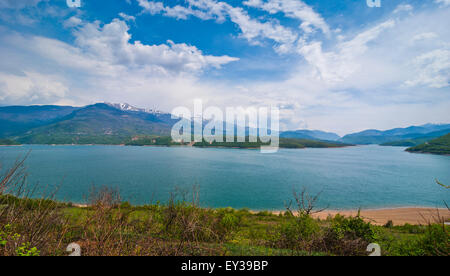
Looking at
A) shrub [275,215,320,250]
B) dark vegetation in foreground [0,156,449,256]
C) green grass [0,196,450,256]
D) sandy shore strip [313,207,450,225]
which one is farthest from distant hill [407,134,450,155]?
dark vegetation in foreground [0,156,449,256]

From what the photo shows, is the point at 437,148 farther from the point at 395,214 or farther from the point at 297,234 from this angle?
the point at 297,234

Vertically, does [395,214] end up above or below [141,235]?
below

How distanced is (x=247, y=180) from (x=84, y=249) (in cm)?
4406

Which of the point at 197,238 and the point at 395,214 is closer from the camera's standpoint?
the point at 197,238

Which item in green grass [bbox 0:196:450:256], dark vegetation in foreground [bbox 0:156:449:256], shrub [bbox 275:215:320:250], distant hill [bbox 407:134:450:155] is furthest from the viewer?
distant hill [bbox 407:134:450:155]

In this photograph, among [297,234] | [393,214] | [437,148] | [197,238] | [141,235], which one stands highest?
[141,235]

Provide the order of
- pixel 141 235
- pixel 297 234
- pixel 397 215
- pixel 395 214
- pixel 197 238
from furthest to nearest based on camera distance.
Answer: pixel 395 214 → pixel 397 215 → pixel 297 234 → pixel 197 238 → pixel 141 235

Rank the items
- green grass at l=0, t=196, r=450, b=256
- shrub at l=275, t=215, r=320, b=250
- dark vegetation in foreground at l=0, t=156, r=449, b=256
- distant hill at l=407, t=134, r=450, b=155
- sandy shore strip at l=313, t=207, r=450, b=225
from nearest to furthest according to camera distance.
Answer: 1. dark vegetation in foreground at l=0, t=156, r=449, b=256
2. green grass at l=0, t=196, r=450, b=256
3. shrub at l=275, t=215, r=320, b=250
4. sandy shore strip at l=313, t=207, r=450, b=225
5. distant hill at l=407, t=134, r=450, b=155

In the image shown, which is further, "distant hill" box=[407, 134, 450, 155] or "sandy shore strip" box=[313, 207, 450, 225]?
"distant hill" box=[407, 134, 450, 155]

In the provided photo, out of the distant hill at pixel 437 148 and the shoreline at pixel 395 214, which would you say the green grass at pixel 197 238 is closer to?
the shoreline at pixel 395 214

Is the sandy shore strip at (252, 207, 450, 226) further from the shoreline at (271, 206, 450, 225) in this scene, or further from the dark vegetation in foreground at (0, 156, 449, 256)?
the dark vegetation in foreground at (0, 156, 449, 256)

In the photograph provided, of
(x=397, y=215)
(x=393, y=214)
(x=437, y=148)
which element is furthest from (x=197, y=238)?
(x=437, y=148)

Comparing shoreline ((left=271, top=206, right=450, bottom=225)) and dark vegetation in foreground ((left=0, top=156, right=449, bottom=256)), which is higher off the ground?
dark vegetation in foreground ((left=0, top=156, right=449, bottom=256))
